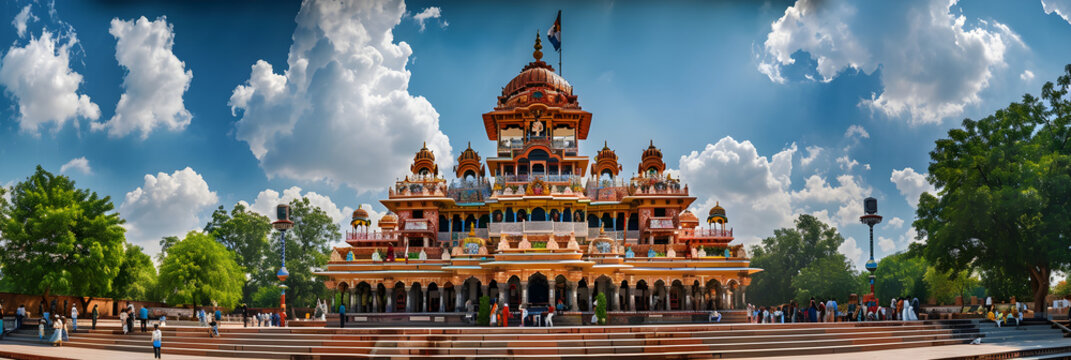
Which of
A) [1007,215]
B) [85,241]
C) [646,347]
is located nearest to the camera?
[646,347]

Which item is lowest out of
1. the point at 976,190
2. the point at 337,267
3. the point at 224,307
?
the point at 224,307

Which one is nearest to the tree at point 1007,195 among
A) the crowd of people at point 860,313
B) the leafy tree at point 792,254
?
the crowd of people at point 860,313

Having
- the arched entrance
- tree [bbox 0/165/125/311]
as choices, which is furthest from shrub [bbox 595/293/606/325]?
tree [bbox 0/165/125/311]

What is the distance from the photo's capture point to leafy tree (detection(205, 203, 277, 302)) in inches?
2384

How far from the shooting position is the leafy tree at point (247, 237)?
60.6m

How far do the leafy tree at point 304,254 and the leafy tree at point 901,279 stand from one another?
1857 inches

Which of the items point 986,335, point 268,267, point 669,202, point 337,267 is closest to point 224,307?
point 268,267

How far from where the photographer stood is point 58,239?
35.3 meters

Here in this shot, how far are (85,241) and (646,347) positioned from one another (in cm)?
2901

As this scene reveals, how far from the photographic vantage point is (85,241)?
118ft

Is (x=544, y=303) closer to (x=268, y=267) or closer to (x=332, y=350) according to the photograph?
(x=332, y=350)

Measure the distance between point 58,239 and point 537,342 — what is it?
86.8 ft

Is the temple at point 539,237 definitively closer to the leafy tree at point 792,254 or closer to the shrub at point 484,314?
the shrub at point 484,314

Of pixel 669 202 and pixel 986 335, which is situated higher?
pixel 669 202
